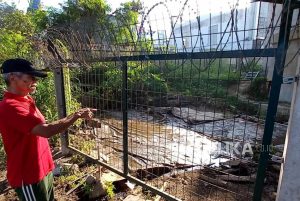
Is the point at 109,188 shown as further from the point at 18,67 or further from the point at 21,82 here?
the point at 18,67

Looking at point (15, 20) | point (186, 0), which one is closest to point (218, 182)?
point (186, 0)

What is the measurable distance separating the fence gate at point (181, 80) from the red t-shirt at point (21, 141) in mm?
1367

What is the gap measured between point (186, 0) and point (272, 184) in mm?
3343

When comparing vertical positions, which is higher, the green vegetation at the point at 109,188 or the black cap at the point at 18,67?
the black cap at the point at 18,67

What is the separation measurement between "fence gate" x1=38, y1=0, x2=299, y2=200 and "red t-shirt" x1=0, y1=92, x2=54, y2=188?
53.8 inches

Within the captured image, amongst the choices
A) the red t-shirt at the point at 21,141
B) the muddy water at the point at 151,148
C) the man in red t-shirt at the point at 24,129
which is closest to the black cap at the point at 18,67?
the man in red t-shirt at the point at 24,129

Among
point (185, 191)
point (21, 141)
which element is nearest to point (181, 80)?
point (185, 191)

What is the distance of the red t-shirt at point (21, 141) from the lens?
2.31m

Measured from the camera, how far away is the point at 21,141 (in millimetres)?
2498

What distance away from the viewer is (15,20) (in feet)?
31.9

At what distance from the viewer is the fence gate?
229 centimetres

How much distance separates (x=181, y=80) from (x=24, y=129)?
6.68 ft

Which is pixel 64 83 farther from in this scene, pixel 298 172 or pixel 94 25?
pixel 298 172

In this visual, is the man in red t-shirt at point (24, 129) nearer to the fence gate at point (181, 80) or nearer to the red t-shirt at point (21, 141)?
the red t-shirt at point (21, 141)
